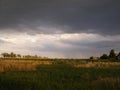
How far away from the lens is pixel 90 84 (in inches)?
758

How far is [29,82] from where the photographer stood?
63.7 feet

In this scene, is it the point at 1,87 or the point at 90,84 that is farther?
the point at 90,84

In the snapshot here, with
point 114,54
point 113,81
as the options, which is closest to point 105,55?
point 114,54

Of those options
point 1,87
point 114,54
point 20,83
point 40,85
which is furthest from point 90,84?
point 114,54

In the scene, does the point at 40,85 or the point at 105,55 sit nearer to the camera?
the point at 40,85

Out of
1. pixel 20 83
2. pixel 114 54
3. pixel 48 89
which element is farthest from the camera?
pixel 114 54

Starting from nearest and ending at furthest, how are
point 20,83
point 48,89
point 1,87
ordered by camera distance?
point 48,89, point 1,87, point 20,83

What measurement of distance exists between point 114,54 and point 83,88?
4166 inches

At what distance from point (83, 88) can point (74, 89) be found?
0.73 meters

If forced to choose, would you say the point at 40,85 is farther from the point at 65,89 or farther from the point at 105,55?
the point at 105,55

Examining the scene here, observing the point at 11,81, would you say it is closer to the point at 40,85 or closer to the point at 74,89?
the point at 40,85

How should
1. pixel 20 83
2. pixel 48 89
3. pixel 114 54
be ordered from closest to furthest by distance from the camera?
pixel 48 89 < pixel 20 83 < pixel 114 54

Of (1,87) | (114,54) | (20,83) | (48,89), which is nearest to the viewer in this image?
(48,89)

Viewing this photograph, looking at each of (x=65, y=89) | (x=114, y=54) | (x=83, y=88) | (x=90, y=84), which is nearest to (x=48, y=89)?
(x=65, y=89)
